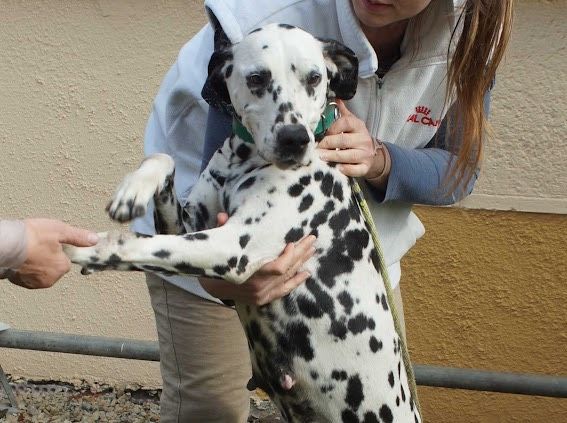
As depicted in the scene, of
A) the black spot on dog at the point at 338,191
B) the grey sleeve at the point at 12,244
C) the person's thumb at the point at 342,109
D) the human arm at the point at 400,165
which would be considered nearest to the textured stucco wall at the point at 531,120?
the human arm at the point at 400,165

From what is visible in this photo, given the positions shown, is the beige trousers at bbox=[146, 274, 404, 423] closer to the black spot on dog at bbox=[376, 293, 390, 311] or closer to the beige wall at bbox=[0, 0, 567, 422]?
the black spot on dog at bbox=[376, 293, 390, 311]

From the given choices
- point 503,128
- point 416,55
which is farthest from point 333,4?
point 503,128

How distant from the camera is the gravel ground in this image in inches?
214

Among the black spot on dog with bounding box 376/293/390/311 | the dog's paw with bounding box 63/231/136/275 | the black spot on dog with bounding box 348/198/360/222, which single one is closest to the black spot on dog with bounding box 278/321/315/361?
the black spot on dog with bounding box 376/293/390/311

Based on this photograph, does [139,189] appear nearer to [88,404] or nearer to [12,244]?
[12,244]

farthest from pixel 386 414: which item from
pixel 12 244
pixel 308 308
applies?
pixel 12 244

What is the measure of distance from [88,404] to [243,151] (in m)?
2.95

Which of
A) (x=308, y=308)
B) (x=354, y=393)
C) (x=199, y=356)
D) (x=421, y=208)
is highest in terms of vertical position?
(x=308, y=308)

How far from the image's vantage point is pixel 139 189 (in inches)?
111

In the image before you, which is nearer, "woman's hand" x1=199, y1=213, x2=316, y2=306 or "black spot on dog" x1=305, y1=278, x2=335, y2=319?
"woman's hand" x1=199, y1=213, x2=316, y2=306

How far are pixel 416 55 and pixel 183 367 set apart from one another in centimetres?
133

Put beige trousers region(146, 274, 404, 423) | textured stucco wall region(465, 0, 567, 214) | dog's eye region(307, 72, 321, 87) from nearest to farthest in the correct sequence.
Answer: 1. dog's eye region(307, 72, 321, 87)
2. beige trousers region(146, 274, 404, 423)
3. textured stucco wall region(465, 0, 567, 214)

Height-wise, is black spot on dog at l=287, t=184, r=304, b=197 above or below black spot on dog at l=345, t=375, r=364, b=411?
above

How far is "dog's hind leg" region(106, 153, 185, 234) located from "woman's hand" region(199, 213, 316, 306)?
206mm
